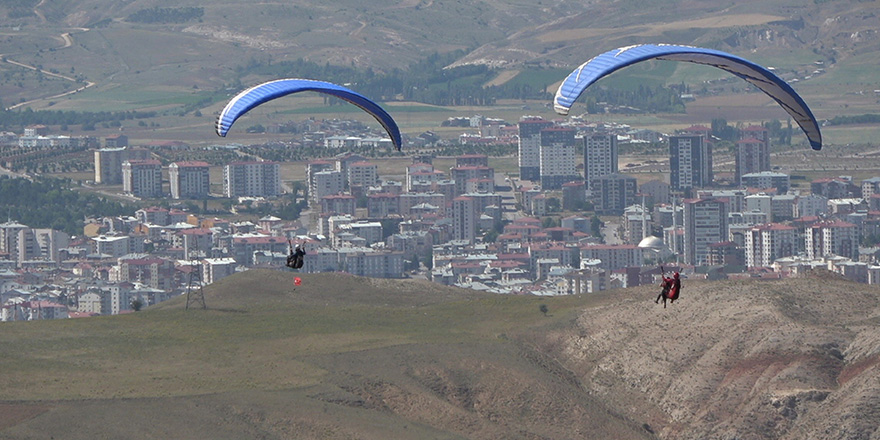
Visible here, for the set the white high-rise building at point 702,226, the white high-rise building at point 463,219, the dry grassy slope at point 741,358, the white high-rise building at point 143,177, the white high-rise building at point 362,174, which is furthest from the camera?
the white high-rise building at point 362,174

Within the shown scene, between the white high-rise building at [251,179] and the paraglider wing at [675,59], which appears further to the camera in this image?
the white high-rise building at [251,179]

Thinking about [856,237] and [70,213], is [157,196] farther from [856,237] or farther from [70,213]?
[856,237]

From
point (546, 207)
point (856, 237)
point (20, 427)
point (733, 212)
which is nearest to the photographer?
point (20, 427)

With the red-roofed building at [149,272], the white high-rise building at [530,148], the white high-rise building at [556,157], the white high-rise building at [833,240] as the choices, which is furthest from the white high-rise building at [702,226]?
the red-roofed building at [149,272]

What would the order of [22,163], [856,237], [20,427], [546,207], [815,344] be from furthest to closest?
[22,163], [546,207], [856,237], [815,344], [20,427]

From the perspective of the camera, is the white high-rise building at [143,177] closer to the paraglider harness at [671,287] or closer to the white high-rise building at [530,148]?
the white high-rise building at [530,148]

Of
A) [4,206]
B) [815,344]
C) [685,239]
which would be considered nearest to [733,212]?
[685,239]

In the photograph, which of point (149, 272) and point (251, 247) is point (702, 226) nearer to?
point (251, 247)

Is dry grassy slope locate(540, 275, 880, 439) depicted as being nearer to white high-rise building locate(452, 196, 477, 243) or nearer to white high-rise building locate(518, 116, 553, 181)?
white high-rise building locate(452, 196, 477, 243)
